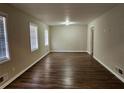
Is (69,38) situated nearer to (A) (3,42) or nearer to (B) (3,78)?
(A) (3,42)

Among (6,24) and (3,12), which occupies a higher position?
(3,12)

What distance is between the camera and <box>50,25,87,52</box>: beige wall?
9328 mm

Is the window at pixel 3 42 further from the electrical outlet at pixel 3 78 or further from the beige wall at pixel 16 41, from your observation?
the electrical outlet at pixel 3 78

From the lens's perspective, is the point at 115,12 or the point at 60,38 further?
the point at 60,38

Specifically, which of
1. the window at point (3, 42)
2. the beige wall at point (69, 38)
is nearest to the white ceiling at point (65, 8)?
the window at point (3, 42)

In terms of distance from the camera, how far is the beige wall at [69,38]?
933cm

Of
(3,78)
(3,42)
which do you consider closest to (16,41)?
(3,42)

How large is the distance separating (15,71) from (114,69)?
3164mm

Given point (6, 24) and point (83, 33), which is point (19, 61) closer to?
point (6, 24)
